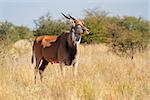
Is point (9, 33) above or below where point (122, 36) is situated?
below

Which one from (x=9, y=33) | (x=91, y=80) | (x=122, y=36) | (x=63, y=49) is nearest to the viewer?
(x=91, y=80)

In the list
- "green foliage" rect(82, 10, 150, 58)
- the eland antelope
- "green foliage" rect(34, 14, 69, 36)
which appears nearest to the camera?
the eland antelope

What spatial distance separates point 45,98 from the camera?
6395mm

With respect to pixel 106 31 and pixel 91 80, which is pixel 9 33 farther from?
pixel 91 80

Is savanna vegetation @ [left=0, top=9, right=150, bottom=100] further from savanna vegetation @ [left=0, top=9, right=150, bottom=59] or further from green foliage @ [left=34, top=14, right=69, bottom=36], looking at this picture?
green foliage @ [left=34, top=14, right=69, bottom=36]

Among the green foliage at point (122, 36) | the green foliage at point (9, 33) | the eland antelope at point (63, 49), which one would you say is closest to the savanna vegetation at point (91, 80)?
the green foliage at point (122, 36)

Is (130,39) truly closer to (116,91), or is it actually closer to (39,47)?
(39,47)

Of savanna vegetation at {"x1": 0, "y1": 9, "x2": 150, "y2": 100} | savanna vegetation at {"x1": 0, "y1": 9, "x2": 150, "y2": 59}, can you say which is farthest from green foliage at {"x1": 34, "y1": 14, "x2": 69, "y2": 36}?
savanna vegetation at {"x1": 0, "y1": 9, "x2": 150, "y2": 100}

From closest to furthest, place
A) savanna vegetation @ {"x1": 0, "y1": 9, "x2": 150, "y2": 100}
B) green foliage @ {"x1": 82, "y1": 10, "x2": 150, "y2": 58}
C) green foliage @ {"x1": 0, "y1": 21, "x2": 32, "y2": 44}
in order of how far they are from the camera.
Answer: savanna vegetation @ {"x1": 0, "y1": 9, "x2": 150, "y2": 100}
green foliage @ {"x1": 82, "y1": 10, "x2": 150, "y2": 58}
green foliage @ {"x1": 0, "y1": 21, "x2": 32, "y2": 44}

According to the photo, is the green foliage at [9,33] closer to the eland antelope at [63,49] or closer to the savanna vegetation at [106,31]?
the savanna vegetation at [106,31]

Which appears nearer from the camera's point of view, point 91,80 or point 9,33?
point 91,80

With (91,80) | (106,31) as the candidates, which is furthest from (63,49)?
(106,31)

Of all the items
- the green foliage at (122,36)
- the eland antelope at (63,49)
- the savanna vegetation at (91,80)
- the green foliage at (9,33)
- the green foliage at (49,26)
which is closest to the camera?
the savanna vegetation at (91,80)

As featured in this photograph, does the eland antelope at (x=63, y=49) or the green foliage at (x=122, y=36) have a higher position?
the eland antelope at (x=63, y=49)
